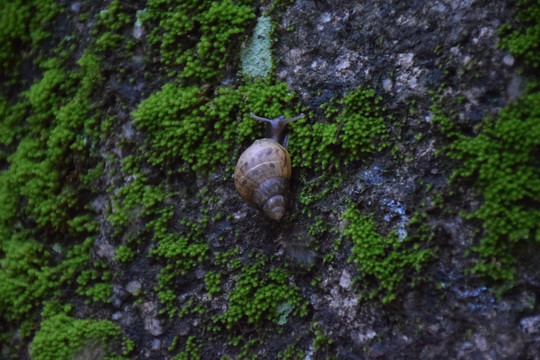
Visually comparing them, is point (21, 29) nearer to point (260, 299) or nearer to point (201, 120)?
point (201, 120)

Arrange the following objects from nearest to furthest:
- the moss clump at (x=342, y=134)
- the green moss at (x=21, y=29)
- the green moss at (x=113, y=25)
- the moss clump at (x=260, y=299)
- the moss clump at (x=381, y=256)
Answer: the moss clump at (x=381, y=256) < the moss clump at (x=342, y=134) < the moss clump at (x=260, y=299) < the green moss at (x=113, y=25) < the green moss at (x=21, y=29)

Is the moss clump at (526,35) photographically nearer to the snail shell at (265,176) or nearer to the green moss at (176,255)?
the snail shell at (265,176)

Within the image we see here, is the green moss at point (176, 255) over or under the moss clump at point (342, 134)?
under

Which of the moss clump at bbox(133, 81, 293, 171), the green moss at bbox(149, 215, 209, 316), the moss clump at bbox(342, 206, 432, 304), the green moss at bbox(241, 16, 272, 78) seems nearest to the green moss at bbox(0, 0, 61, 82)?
the moss clump at bbox(133, 81, 293, 171)

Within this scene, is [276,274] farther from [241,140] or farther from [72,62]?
[72,62]

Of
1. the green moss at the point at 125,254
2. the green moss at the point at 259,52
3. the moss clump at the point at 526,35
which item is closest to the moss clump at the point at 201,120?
the green moss at the point at 259,52

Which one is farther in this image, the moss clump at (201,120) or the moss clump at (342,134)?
the moss clump at (201,120)

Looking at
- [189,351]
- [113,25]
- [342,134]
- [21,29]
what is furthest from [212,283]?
[21,29]
